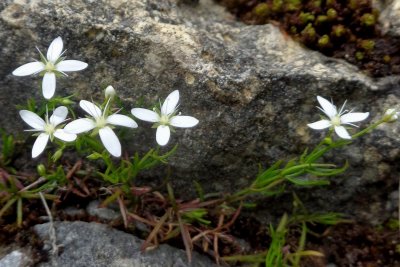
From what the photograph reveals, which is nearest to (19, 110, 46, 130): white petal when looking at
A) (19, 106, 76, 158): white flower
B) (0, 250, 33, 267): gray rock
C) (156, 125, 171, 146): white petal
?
(19, 106, 76, 158): white flower

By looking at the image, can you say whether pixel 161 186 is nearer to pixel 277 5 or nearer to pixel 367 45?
pixel 277 5

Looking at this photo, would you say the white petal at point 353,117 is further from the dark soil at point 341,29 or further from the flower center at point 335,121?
Result: the dark soil at point 341,29

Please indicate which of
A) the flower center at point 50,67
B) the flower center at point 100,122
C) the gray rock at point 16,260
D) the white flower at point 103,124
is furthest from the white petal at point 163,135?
the gray rock at point 16,260

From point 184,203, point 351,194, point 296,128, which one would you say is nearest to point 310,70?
point 296,128

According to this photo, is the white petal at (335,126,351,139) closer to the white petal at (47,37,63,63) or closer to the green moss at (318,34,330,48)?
the green moss at (318,34,330,48)

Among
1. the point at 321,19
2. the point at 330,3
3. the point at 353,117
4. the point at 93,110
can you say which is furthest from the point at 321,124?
the point at 93,110
